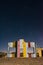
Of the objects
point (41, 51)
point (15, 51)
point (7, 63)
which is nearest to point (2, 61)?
point (7, 63)

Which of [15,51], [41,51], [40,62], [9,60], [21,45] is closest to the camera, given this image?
[40,62]

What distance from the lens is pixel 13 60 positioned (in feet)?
14.7

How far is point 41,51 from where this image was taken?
2877 centimetres

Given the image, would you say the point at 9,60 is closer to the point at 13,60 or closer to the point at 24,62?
the point at 13,60

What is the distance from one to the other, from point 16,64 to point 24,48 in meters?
8.29

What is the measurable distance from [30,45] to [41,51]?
1669 cm

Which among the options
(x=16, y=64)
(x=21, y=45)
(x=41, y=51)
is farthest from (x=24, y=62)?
(x=41, y=51)

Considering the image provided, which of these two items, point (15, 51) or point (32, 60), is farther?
point (15, 51)

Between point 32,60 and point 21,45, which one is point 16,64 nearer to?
point 32,60

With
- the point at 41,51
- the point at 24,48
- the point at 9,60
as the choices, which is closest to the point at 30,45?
the point at 24,48

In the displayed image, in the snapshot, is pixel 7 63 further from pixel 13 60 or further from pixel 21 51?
pixel 21 51

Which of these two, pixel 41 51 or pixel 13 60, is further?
pixel 41 51

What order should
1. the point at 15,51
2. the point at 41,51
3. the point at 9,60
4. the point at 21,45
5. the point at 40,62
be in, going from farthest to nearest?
the point at 41,51 < the point at 21,45 < the point at 15,51 < the point at 9,60 < the point at 40,62

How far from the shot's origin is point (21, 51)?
12.4 metres
